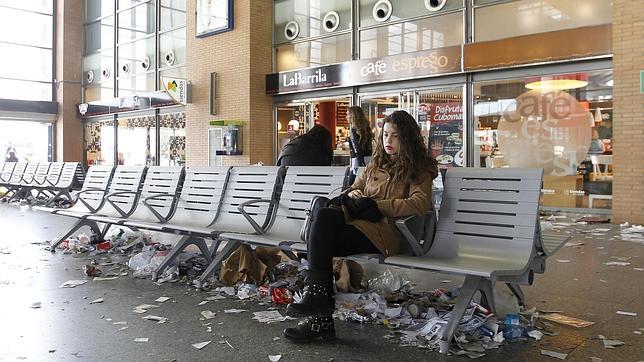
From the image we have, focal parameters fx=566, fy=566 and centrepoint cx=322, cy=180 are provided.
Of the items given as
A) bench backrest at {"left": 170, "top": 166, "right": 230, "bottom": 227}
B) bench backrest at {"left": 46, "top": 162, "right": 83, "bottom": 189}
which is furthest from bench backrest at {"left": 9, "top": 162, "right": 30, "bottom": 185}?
bench backrest at {"left": 170, "top": 166, "right": 230, "bottom": 227}

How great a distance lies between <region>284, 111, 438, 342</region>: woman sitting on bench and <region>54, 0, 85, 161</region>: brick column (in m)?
22.6

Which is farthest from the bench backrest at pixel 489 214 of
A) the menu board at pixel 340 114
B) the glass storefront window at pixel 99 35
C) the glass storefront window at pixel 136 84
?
the glass storefront window at pixel 99 35

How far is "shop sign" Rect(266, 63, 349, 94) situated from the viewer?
13.4 meters

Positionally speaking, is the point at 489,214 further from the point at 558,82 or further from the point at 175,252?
the point at 558,82

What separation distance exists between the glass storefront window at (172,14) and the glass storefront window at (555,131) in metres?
10.9

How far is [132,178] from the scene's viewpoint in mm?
7016

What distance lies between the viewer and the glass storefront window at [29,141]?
79.7 feet

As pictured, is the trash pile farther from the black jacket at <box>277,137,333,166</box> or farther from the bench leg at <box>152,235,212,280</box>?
the black jacket at <box>277,137,333,166</box>

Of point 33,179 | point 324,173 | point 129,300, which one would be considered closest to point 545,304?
point 324,173

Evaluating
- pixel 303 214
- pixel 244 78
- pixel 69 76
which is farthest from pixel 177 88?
pixel 303 214

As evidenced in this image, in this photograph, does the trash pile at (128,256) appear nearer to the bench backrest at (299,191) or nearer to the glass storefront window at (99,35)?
the bench backrest at (299,191)

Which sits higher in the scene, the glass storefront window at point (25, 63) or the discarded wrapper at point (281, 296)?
the glass storefront window at point (25, 63)

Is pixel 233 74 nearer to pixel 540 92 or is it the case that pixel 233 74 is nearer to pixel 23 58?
pixel 540 92

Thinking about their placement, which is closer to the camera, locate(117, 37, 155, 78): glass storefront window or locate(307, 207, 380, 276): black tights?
locate(307, 207, 380, 276): black tights
